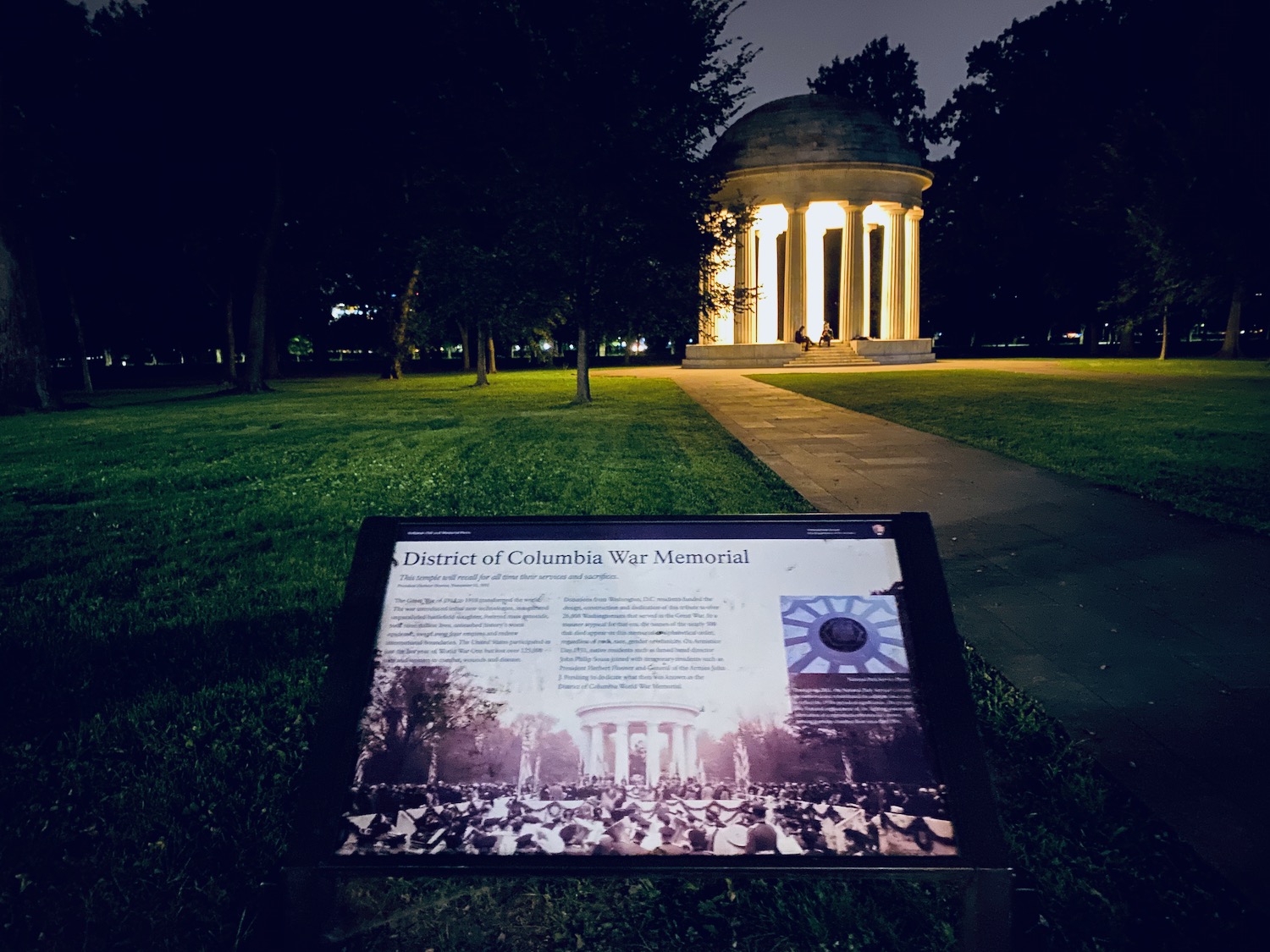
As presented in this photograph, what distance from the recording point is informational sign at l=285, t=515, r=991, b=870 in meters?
2.07

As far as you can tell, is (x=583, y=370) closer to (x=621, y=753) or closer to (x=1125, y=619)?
(x=1125, y=619)

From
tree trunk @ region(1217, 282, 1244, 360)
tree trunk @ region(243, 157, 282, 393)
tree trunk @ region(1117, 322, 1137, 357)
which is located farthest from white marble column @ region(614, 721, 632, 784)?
tree trunk @ region(1117, 322, 1137, 357)

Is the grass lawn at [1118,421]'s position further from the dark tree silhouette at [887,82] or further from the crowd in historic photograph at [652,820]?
the dark tree silhouette at [887,82]

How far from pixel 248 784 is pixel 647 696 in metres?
1.78

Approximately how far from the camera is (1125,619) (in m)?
4.59

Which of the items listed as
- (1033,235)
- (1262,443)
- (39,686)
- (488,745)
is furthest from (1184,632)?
(1033,235)

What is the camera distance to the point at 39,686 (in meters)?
3.90

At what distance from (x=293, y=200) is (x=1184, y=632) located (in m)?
33.5

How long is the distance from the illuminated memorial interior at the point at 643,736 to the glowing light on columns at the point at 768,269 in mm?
45194

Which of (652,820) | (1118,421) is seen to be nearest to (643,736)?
(652,820)

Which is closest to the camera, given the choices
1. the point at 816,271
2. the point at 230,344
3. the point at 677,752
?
the point at 677,752

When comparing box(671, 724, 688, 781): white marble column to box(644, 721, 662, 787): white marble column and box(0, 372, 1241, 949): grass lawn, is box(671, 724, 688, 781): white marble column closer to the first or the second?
box(644, 721, 662, 787): white marble column

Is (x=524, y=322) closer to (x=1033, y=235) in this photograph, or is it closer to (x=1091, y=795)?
(x=1091, y=795)

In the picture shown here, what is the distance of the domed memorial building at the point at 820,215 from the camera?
42594 millimetres
